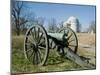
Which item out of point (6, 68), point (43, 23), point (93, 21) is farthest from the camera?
point (93, 21)

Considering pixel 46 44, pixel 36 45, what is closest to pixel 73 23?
pixel 46 44

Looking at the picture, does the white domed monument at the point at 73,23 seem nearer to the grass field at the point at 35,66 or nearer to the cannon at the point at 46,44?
the cannon at the point at 46,44

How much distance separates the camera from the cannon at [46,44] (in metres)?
2.47

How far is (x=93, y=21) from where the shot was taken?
2.71 meters

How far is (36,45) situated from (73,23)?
1.80 ft

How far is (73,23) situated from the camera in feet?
8.62

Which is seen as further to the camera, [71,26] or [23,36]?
[71,26]

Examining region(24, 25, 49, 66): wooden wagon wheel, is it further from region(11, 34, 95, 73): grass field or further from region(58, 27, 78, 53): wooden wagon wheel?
region(58, 27, 78, 53): wooden wagon wheel

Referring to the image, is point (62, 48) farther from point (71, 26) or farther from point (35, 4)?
point (35, 4)

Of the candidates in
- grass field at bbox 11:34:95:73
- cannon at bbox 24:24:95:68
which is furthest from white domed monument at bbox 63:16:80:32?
grass field at bbox 11:34:95:73

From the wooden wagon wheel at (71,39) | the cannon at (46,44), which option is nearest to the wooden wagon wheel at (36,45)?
the cannon at (46,44)

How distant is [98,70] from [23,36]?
1.08m

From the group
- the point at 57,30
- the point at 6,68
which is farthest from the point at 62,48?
the point at 6,68

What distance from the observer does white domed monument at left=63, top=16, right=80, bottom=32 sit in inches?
102
